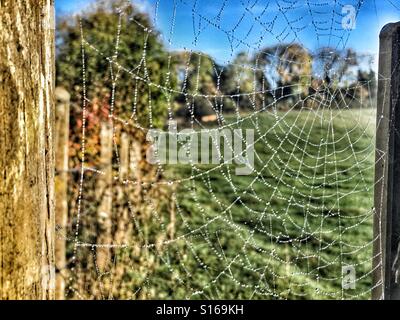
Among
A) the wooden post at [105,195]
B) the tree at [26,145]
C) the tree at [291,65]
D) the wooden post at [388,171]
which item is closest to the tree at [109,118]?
the wooden post at [105,195]

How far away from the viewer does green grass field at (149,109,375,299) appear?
2998 mm

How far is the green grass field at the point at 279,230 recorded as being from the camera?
9.84 feet

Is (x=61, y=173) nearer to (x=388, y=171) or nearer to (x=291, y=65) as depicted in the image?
(x=291, y=65)

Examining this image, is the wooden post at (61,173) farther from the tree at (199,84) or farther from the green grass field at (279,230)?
the tree at (199,84)

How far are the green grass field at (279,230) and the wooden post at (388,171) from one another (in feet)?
2.81

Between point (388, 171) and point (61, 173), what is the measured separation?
4.99 ft

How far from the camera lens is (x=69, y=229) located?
2818mm

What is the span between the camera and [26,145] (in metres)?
0.99

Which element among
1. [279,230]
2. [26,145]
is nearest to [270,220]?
[279,230]

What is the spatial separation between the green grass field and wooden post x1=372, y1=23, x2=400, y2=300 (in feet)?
2.81

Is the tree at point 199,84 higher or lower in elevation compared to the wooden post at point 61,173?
higher

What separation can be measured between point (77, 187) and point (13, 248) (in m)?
1.93

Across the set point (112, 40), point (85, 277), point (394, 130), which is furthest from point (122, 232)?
point (394, 130)
